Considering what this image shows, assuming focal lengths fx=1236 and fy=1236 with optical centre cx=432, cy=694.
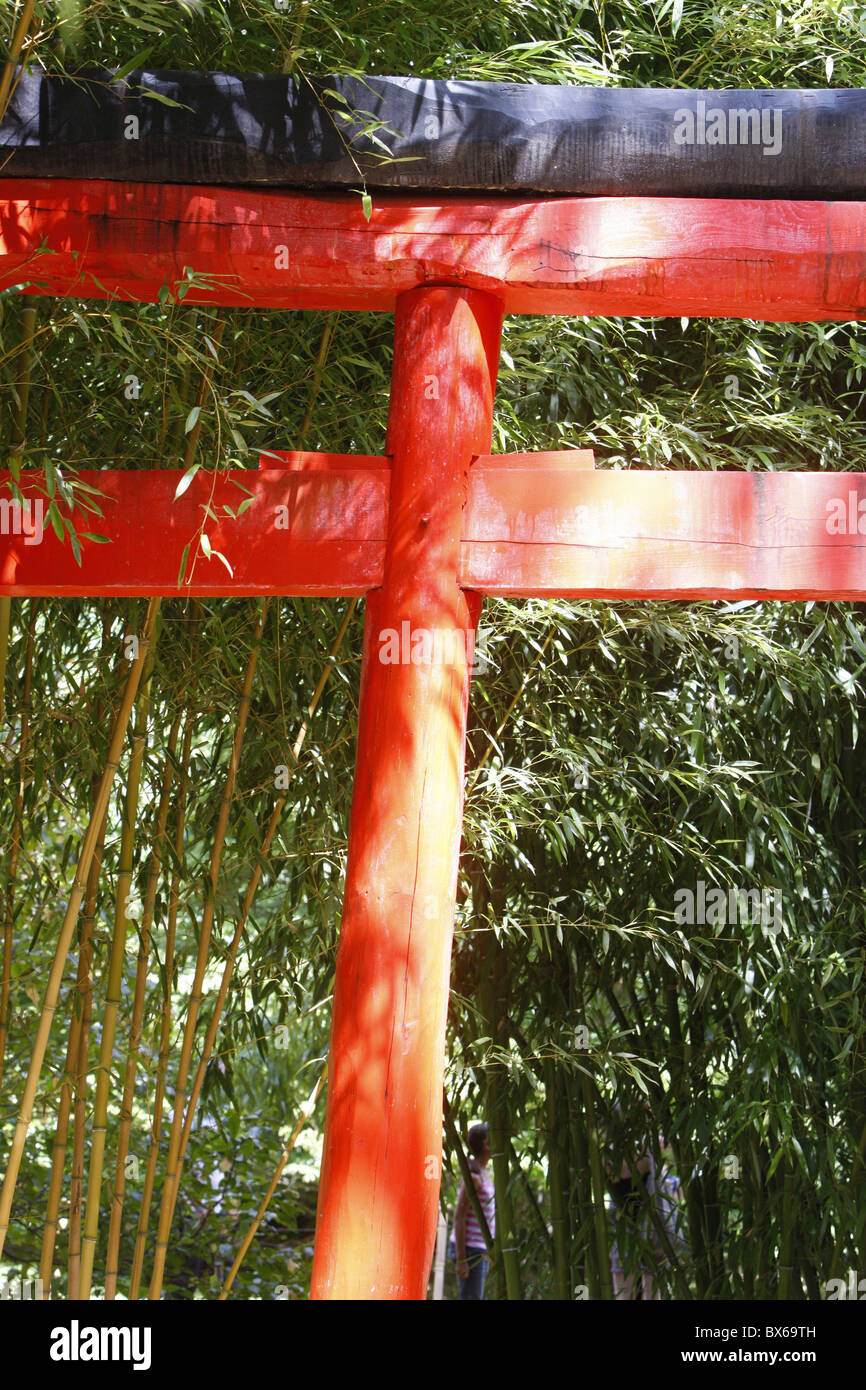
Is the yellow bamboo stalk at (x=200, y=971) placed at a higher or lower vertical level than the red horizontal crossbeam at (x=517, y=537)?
lower

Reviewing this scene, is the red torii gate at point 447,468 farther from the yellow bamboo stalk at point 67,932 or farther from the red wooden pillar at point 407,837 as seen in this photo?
the yellow bamboo stalk at point 67,932

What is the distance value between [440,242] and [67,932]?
142 cm

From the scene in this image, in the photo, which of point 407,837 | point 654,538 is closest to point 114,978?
point 407,837

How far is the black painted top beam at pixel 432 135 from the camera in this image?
2047 mm

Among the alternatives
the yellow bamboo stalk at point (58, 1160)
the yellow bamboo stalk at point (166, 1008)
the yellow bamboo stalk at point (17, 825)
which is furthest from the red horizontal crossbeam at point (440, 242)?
the yellow bamboo stalk at point (58, 1160)

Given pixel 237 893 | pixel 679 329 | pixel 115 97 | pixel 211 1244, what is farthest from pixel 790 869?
pixel 211 1244

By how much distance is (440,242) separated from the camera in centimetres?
207

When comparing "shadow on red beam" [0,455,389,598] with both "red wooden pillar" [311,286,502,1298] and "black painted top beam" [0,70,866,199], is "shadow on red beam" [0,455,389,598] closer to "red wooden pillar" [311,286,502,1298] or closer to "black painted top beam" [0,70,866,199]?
"red wooden pillar" [311,286,502,1298]

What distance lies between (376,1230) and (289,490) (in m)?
1.18

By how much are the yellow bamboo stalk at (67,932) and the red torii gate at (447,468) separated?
35cm

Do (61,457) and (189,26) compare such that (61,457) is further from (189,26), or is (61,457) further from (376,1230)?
(376,1230)

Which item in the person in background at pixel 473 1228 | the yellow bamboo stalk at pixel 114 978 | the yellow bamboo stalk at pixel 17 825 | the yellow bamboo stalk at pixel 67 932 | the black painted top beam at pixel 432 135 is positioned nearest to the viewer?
the black painted top beam at pixel 432 135

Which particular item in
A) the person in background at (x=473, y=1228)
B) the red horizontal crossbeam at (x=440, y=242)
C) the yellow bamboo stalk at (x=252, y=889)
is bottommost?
the person in background at (x=473, y=1228)

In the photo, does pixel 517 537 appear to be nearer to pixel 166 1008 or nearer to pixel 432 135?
pixel 432 135
